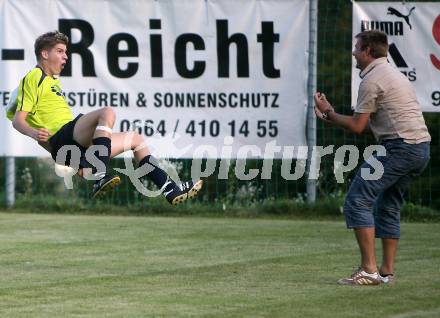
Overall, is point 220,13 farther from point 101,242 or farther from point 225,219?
point 101,242

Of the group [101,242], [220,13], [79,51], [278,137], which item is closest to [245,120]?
[278,137]

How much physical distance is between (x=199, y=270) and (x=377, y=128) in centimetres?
192

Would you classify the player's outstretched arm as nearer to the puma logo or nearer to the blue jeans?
the blue jeans

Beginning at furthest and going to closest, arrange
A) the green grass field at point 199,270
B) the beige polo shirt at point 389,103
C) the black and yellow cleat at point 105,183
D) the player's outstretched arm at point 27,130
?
1. the player's outstretched arm at point 27,130
2. the black and yellow cleat at point 105,183
3. the beige polo shirt at point 389,103
4. the green grass field at point 199,270

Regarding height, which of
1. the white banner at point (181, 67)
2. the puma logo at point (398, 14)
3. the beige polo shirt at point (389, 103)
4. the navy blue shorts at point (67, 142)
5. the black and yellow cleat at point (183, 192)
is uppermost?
the puma logo at point (398, 14)

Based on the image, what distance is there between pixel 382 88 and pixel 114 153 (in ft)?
8.39

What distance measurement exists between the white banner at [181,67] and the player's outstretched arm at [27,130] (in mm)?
5066

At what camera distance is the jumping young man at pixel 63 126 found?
9.50 m

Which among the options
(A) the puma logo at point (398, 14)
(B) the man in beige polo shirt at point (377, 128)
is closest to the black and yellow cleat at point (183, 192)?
(B) the man in beige polo shirt at point (377, 128)

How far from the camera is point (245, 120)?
1478 cm

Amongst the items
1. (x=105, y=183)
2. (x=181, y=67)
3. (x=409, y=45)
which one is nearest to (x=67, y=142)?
(x=105, y=183)

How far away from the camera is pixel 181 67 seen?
14.9m

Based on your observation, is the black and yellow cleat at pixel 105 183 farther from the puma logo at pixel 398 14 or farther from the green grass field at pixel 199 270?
the puma logo at pixel 398 14

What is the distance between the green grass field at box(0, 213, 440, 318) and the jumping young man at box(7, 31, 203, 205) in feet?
2.35
